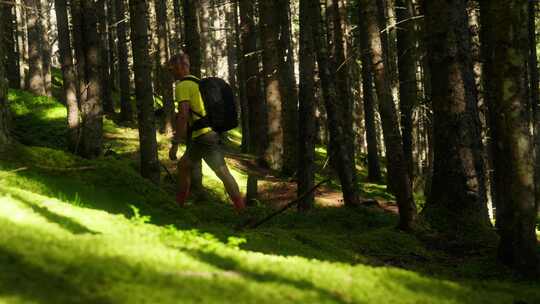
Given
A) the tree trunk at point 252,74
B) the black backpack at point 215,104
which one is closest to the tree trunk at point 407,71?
the tree trunk at point 252,74

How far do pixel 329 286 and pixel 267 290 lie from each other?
55 cm

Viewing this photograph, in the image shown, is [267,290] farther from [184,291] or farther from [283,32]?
[283,32]

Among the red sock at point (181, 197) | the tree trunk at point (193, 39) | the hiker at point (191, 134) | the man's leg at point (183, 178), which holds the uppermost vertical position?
the tree trunk at point (193, 39)

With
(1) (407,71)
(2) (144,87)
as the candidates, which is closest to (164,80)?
(1) (407,71)

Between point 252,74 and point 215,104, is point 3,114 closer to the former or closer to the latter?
point 215,104

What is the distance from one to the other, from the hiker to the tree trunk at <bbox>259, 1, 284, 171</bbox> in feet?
41.3

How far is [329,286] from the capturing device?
4098mm

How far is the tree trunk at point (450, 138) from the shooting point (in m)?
9.13

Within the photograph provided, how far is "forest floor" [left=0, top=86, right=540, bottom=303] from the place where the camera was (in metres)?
3.49

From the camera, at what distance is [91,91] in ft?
50.1

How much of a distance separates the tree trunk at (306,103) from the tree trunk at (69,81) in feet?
22.0

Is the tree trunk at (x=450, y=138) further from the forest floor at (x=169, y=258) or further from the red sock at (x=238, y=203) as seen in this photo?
the red sock at (x=238, y=203)

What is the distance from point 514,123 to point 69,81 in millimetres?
15964

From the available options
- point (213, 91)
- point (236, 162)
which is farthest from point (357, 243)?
point (236, 162)
